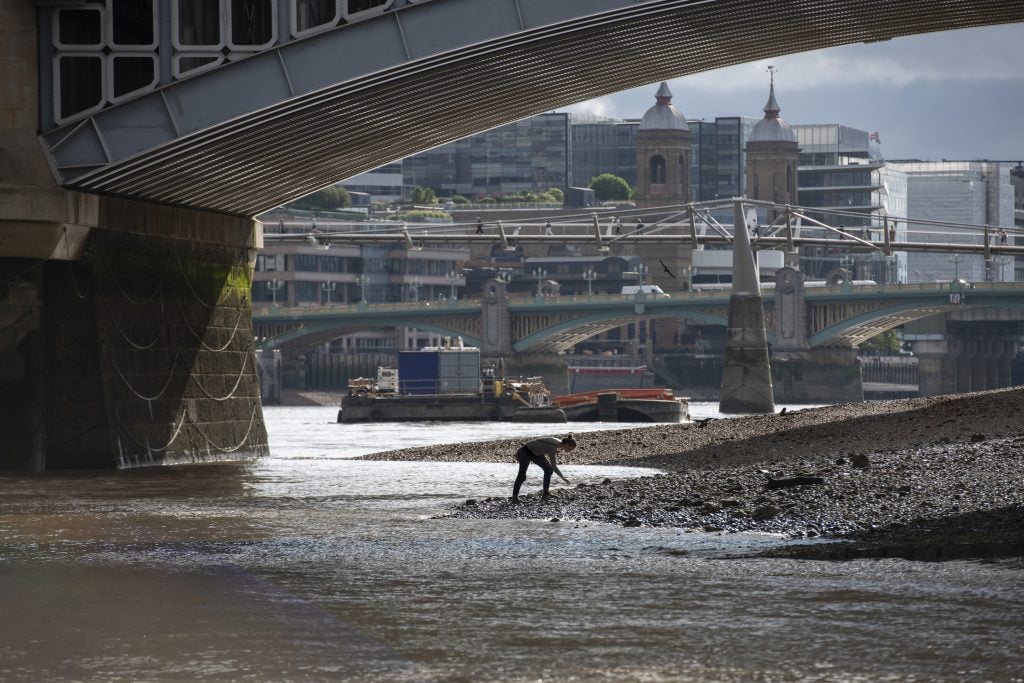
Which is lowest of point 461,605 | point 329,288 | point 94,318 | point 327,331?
point 461,605

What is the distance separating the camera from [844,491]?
87.3ft

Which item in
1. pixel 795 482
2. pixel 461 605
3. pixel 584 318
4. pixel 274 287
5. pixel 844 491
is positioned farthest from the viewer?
pixel 274 287

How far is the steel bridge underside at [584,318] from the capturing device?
449 ft

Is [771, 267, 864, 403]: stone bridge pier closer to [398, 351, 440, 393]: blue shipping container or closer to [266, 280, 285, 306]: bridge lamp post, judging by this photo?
[398, 351, 440, 393]: blue shipping container

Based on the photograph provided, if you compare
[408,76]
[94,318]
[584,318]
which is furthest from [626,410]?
[408,76]

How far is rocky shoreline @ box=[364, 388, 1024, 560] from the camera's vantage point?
2236 centimetres

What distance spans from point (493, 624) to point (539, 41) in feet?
71.7

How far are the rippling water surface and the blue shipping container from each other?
79.8 m

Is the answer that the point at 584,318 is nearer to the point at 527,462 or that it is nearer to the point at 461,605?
the point at 527,462

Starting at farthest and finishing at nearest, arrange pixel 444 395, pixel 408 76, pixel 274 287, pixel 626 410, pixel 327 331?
pixel 274 287, pixel 327 331, pixel 444 395, pixel 626 410, pixel 408 76

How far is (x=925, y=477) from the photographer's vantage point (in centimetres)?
2786

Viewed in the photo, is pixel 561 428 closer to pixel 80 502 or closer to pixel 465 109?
pixel 465 109

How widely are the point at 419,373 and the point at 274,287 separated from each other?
245 feet

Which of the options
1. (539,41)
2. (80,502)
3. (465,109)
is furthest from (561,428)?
(80,502)
